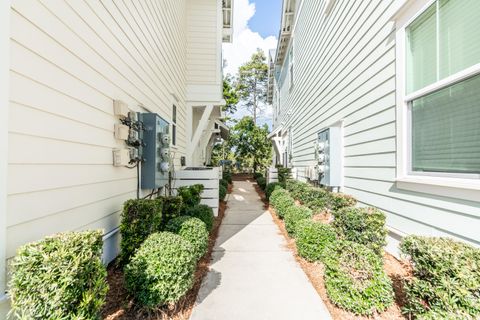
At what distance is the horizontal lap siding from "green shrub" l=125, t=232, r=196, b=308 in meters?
0.80

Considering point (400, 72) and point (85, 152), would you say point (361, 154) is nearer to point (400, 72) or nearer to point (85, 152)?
point (400, 72)

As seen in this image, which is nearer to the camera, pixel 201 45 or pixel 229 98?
pixel 201 45

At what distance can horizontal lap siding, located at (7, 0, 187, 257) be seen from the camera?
73.4 inches

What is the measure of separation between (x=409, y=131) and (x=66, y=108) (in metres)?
3.99

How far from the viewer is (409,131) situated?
3.20m

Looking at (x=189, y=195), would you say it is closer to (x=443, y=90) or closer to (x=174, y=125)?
(x=174, y=125)

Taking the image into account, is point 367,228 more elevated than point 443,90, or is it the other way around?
point 443,90

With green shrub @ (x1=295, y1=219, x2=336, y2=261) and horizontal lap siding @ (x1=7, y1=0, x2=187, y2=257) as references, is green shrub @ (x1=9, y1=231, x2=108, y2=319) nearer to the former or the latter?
horizontal lap siding @ (x1=7, y1=0, x2=187, y2=257)

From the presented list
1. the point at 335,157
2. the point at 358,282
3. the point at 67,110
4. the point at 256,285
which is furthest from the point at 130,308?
the point at 335,157

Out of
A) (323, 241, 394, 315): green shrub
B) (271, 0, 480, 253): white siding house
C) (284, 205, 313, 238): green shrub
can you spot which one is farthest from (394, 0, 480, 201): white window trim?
(284, 205, 313, 238): green shrub

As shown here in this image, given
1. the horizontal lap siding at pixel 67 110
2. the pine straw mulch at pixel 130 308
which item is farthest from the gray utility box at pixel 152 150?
the pine straw mulch at pixel 130 308

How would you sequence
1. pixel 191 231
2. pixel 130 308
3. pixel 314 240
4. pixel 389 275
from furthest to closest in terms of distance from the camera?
pixel 314 240, pixel 191 231, pixel 389 275, pixel 130 308

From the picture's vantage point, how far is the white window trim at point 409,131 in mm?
2393

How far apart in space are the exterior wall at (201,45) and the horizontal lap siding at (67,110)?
4514mm
